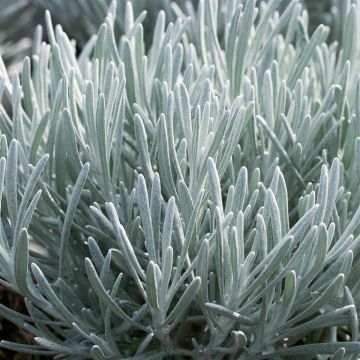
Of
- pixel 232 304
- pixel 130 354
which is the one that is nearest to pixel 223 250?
pixel 232 304

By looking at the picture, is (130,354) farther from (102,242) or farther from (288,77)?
(288,77)

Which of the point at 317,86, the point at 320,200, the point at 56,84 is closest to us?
the point at 320,200

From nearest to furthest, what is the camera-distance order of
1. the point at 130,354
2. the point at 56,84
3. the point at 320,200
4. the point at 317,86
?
the point at 320,200 → the point at 130,354 → the point at 56,84 → the point at 317,86

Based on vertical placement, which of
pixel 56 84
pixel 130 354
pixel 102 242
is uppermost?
pixel 56 84

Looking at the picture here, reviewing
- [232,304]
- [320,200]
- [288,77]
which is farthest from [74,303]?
[288,77]

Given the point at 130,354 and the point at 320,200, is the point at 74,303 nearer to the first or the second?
the point at 130,354

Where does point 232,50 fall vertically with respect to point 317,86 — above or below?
above

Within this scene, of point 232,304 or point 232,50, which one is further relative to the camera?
point 232,50
